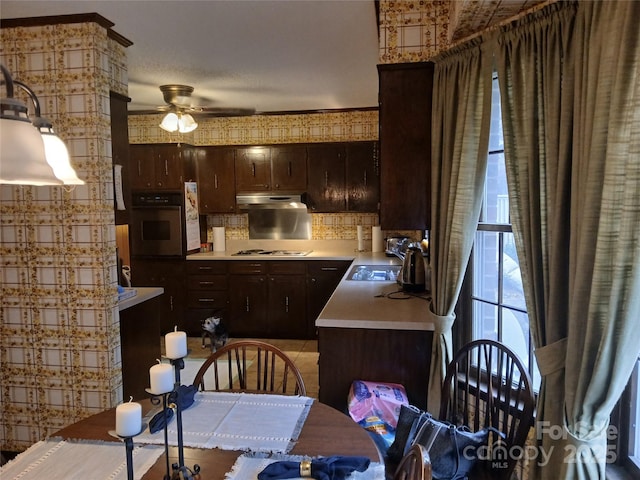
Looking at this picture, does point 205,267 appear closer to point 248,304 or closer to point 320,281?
point 248,304

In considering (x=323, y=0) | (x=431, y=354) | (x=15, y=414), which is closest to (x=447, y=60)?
(x=323, y=0)

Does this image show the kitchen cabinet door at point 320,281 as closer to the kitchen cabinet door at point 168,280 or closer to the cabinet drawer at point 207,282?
the cabinet drawer at point 207,282

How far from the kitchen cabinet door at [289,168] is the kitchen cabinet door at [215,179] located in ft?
1.70

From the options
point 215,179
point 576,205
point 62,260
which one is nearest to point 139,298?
point 62,260

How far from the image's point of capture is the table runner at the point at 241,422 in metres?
1.43

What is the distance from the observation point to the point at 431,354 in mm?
2328

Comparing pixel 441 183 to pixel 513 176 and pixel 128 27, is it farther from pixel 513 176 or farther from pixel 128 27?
pixel 128 27

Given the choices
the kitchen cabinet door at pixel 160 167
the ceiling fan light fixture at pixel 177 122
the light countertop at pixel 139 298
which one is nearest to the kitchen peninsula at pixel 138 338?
the light countertop at pixel 139 298

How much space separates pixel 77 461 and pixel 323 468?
0.75 meters

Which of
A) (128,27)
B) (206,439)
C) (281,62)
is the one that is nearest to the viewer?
(206,439)

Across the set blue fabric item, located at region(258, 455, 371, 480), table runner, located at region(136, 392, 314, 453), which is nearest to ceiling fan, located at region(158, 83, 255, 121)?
table runner, located at region(136, 392, 314, 453)

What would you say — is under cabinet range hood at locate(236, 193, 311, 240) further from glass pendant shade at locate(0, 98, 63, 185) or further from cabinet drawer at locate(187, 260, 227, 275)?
glass pendant shade at locate(0, 98, 63, 185)

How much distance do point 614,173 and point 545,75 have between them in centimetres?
51

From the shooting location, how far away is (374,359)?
2.39 meters
